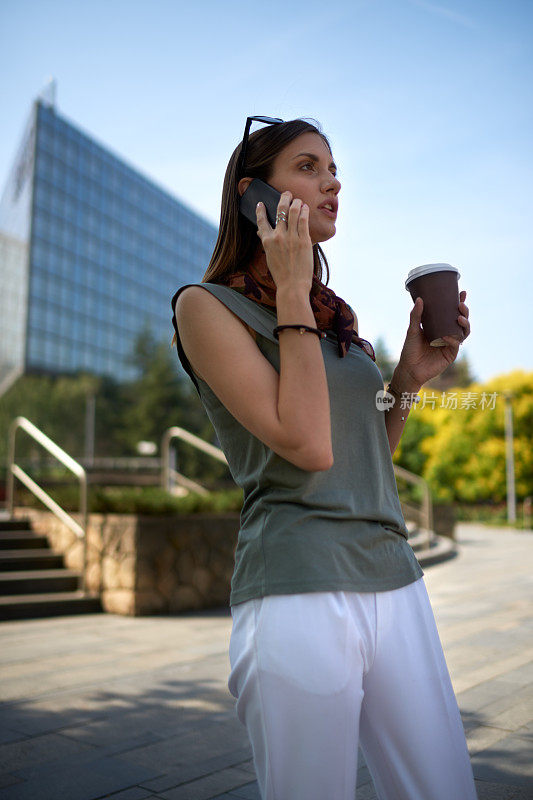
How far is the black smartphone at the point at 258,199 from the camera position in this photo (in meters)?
1.50

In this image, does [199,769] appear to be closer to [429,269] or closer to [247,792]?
[247,792]

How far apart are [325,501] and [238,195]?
0.75 metres

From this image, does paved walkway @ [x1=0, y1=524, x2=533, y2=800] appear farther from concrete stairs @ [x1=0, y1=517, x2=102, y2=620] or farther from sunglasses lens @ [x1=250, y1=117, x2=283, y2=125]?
sunglasses lens @ [x1=250, y1=117, x2=283, y2=125]

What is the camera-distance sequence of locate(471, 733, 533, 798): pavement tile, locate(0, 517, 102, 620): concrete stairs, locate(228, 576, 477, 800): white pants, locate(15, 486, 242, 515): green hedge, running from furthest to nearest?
locate(15, 486, 242, 515): green hedge → locate(0, 517, 102, 620): concrete stairs → locate(471, 733, 533, 798): pavement tile → locate(228, 576, 477, 800): white pants

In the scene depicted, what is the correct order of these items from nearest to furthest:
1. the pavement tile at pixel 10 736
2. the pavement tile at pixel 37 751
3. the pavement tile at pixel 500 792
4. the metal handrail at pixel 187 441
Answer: the pavement tile at pixel 500 792 < the pavement tile at pixel 37 751 < the pavement tile at pixel 10 736 < the metal handrail at pixel 187 441

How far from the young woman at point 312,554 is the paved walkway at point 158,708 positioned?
177 cm

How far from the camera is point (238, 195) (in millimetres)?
1647

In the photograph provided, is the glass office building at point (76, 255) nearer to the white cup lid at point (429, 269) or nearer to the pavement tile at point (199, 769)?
the pavement tile at point (199, 769)

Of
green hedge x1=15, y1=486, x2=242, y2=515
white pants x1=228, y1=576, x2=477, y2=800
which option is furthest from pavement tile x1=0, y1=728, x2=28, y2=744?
green hedge x1=15, y1=486, x2=242, y2=515

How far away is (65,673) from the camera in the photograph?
4.95 meters

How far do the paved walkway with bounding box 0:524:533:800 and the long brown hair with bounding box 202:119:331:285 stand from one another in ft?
7.41

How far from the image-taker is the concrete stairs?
7.12m

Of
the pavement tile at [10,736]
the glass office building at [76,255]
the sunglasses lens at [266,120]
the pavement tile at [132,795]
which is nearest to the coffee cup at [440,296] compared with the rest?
the sunglasses lens at [266,120]

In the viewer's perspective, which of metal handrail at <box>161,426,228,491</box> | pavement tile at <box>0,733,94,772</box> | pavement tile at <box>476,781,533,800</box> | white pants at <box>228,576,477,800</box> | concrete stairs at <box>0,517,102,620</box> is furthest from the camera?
metal handrail at <box>161,426,228,491</box>
